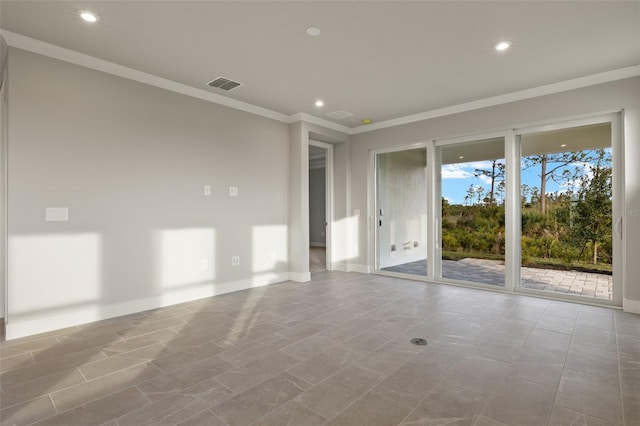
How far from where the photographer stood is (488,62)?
3.62 meters

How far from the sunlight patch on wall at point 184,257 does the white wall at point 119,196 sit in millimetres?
13

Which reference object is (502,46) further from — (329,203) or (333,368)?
(329,203)

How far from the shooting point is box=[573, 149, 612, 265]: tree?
409 centimetres

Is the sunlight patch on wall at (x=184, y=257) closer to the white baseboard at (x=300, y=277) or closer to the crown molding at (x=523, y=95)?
the white baseboard at (x=300, y=277)

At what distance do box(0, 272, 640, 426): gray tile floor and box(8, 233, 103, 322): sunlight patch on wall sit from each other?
29 centimetres

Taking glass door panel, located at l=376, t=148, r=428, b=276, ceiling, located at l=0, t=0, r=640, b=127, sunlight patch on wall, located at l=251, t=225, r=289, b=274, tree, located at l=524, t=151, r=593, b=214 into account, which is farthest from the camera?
glass door panel, located at l=376, t=148, r=428, b=276

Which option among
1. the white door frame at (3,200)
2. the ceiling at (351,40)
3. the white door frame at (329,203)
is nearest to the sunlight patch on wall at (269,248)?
the white door frame at (329,203)

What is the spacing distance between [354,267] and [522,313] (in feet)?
10.4

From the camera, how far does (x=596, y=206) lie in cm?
417

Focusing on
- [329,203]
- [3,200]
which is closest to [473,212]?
[329,203]

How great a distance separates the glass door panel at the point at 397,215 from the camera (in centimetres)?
602

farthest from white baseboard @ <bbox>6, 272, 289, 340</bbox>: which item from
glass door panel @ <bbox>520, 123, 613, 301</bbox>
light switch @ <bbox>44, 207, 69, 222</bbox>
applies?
glass door panel @ <bbox>520, 123, 613, 301</bbox>

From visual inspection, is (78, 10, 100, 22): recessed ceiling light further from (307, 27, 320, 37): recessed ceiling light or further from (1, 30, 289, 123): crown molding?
(307, 27, 320, 37): recessed ceiling light

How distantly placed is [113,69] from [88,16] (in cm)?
96
